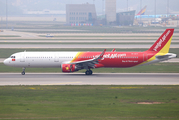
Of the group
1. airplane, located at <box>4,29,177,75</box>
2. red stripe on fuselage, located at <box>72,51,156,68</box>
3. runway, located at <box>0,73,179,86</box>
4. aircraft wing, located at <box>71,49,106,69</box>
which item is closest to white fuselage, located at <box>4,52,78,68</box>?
airplane, located at <box>4,29,177,75</box>

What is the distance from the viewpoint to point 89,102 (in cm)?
2672

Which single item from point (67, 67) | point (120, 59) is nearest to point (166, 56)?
point (120, 59)

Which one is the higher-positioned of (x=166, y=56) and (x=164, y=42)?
(x=164, y=42)

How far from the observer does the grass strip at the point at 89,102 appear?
2232 cm

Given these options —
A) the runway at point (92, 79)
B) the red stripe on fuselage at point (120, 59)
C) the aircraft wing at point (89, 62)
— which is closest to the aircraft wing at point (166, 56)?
the red stripe on fuselage at point (120, 59)

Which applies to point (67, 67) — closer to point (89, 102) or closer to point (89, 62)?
point (89, 62)

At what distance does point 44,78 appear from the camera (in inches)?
1629

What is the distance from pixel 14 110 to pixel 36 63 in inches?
870

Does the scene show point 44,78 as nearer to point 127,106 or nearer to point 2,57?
point 127,106

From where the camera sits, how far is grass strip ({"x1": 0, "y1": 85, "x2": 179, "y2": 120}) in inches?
879

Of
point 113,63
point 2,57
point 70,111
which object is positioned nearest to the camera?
point 70,111

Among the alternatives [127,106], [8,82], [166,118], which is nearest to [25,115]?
[127,106]

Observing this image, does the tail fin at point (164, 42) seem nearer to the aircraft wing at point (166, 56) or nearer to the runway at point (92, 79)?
the aircraft wing at point (166, 56)

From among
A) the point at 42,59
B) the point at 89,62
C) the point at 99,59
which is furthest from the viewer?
the point at 42,59
